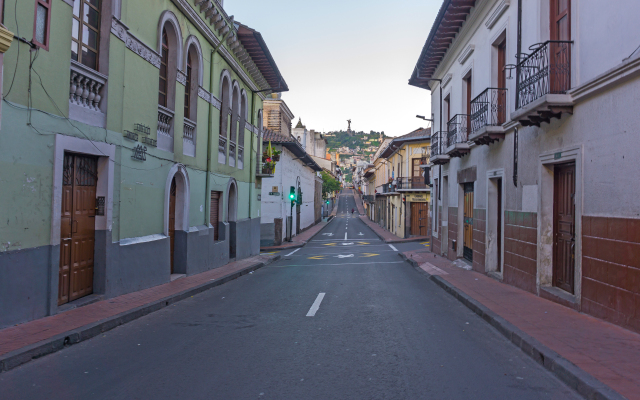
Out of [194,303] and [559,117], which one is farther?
[194,303]

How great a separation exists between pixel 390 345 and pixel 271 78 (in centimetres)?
1687

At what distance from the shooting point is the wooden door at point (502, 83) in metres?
11.7

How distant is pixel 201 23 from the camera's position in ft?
42.7

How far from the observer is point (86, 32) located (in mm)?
8203

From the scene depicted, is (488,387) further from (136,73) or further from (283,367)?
(136,73)

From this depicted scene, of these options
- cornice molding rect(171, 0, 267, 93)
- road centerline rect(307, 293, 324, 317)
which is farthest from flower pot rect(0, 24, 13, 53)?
cornice molding rect(171, 0, 267, 93)

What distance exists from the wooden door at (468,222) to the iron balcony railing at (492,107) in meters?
3.19

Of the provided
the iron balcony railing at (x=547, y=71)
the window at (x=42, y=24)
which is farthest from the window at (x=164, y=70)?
the iron balcony railing at (x=547, y=71)

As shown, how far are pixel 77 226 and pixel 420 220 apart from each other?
30.6m

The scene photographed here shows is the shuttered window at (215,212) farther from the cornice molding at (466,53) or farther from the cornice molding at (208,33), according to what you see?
the cornice molding at (466,53)

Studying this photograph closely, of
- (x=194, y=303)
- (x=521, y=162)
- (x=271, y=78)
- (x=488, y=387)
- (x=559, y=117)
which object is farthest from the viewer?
(x=271, y=78)

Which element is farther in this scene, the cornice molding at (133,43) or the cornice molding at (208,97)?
the cornice molding at (208,97)

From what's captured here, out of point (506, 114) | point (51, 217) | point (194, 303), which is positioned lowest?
point (194, 303)

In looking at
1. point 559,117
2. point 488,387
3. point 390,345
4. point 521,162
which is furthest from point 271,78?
point 488,387
